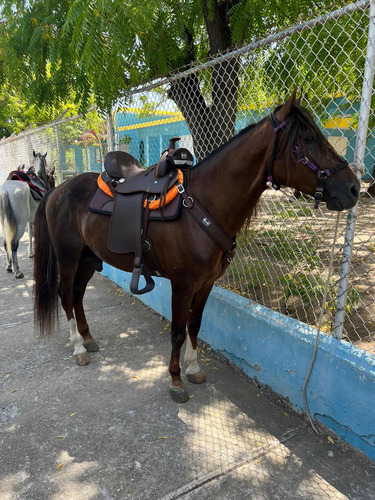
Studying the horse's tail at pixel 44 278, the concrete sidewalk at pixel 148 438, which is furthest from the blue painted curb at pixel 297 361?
the horse's tail at pixel 44 278

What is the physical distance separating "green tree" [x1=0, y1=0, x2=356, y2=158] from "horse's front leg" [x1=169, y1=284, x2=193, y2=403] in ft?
5.71

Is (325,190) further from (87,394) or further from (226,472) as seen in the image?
(87,394)

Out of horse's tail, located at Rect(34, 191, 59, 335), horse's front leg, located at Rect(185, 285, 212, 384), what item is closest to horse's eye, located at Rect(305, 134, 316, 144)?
horse's front leg, located at Rect(185, 285, 212, 384)

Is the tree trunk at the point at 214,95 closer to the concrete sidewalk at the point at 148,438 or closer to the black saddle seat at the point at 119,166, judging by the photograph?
the black saddle seat at the point at 119,166

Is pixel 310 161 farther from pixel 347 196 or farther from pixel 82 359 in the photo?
pixel 82 359

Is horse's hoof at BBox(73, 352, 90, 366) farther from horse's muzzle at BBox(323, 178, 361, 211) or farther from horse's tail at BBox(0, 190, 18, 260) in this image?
horse's tail at BBox(0, 190, 18, 260)

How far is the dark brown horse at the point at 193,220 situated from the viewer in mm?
1703

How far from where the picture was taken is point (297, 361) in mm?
2303

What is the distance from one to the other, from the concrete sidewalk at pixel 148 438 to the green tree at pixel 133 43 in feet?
7.89

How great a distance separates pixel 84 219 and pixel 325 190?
200 centimetres

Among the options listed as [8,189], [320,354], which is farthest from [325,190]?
[8,189]

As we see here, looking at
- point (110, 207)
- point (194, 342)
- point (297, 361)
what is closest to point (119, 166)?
point (110, 207)

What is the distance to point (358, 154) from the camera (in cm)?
190

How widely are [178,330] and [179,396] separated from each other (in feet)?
1.71
